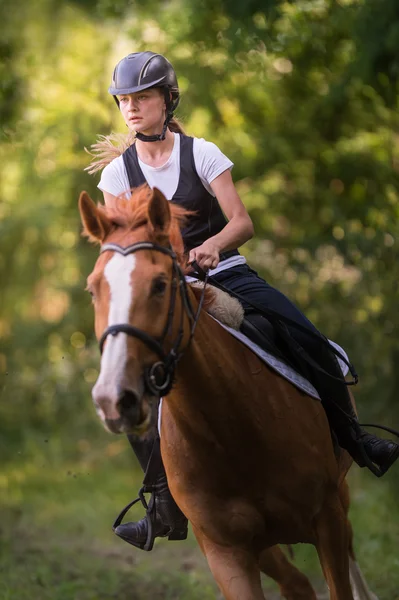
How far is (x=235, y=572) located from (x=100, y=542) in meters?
6.71

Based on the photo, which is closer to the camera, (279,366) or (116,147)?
(279,366)

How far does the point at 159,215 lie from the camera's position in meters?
4.14

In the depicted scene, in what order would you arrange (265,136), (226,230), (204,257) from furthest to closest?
(265,136)
(226,230)
(204,257)

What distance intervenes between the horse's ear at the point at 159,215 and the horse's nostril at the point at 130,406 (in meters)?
0.74

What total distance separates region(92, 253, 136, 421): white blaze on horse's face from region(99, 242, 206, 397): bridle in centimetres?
3

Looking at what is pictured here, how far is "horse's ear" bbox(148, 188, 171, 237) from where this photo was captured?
4.09 metres

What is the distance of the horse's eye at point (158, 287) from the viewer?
13.0ft

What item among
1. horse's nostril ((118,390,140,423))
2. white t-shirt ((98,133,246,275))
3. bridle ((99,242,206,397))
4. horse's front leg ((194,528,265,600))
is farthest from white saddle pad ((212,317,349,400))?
horse's nostril ((118,390,140,423))

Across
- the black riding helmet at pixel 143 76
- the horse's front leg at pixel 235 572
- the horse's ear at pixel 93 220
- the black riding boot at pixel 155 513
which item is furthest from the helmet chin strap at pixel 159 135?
the horse's front leg at pixel 235 572

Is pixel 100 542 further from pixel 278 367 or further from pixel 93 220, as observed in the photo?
pixel 93 220

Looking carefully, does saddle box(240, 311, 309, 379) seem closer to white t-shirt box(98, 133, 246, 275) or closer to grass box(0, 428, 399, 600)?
white t-shirt box(98, 133, 246, 275)

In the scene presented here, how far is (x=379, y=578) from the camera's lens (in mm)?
8367

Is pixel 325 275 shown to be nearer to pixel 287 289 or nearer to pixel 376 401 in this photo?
pixel 287 289

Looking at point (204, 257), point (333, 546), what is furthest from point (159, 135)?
point (333, 546)
